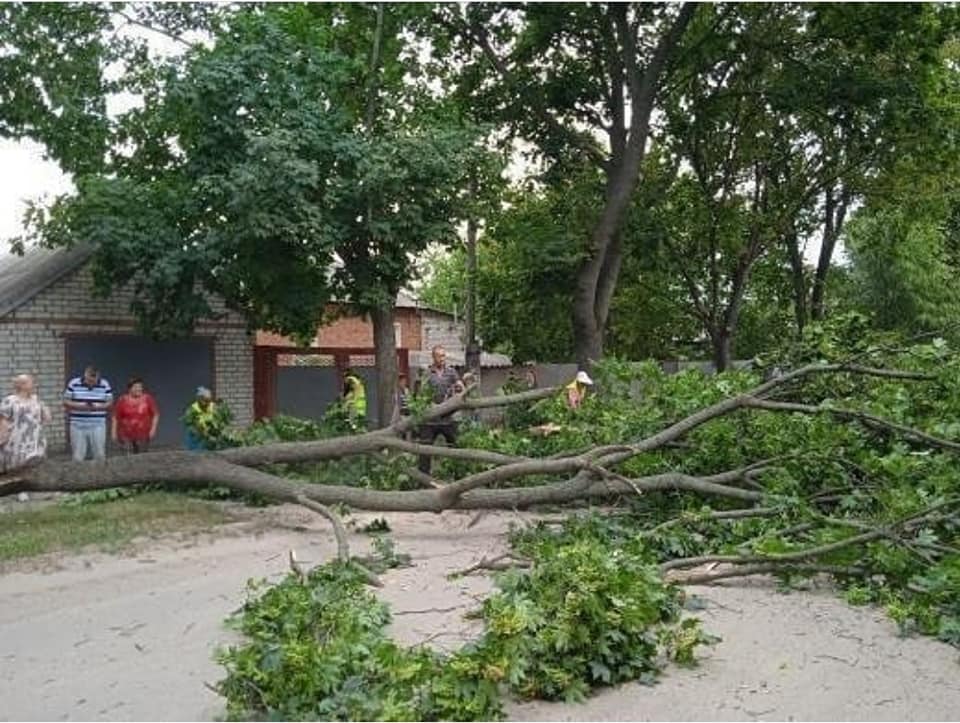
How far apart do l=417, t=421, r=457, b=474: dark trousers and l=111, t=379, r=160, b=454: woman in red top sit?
4.55 metres

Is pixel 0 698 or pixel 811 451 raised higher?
pixel 811 451

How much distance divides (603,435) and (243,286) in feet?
20.5

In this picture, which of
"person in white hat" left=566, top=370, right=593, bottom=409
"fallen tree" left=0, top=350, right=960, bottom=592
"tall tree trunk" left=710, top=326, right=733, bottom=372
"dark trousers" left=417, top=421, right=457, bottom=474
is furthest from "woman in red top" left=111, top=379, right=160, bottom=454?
"tall tree trunk" left=710, top=326, right=733, bottom=372

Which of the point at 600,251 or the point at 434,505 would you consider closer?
the point at 434,505

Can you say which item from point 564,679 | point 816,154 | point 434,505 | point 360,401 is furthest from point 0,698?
point 816,154

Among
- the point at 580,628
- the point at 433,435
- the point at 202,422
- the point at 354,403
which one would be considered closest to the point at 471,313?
the point at 354,403

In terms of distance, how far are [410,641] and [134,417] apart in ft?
27.9

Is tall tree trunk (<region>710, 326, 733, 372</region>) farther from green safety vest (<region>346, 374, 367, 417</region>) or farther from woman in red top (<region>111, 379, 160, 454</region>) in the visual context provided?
woman in red top (<region>111, 379, 160, 454</region>)

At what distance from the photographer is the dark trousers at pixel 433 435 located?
9.53 meters

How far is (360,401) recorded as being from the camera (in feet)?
36.9

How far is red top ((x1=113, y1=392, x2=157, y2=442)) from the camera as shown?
12.5 metres

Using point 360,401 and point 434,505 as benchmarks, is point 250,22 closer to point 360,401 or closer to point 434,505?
point 360,401

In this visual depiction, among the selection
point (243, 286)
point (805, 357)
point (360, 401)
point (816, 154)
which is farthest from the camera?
point (816, 154)

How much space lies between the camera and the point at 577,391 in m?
9.48
